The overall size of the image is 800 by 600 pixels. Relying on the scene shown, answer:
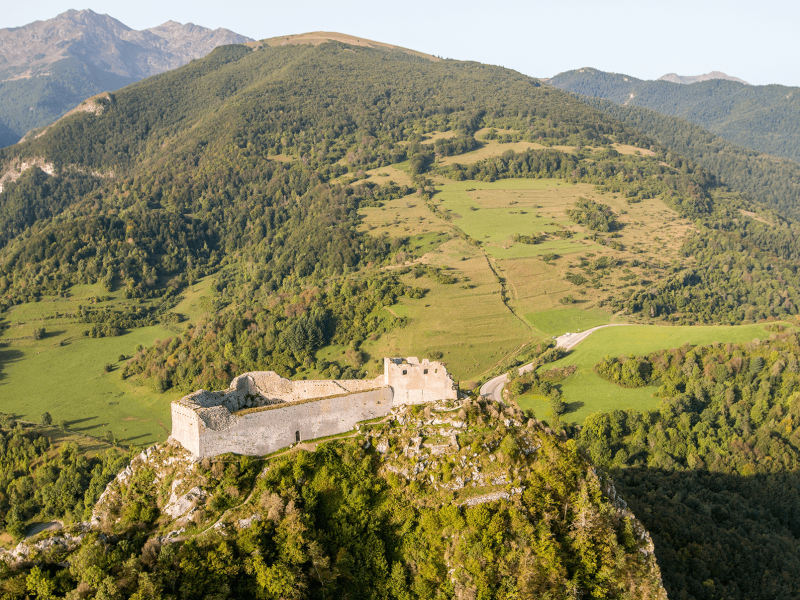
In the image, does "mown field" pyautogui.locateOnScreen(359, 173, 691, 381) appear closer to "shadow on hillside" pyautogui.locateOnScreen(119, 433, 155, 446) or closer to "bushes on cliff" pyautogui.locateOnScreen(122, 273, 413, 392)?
"bushes on cliff" pyautogui.locateOnScreen(122, 273, 413, 392)

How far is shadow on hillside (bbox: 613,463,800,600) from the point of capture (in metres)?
60.6

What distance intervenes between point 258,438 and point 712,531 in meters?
55.8

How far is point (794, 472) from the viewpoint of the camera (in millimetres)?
89562

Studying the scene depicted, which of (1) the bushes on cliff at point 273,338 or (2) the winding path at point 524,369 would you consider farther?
(1) the bushes on cliff at point 273,338

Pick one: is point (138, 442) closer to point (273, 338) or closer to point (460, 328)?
point (273, 338)

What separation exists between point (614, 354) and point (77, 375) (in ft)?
394

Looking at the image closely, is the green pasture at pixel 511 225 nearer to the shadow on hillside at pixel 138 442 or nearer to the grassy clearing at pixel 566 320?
the grassy clearing at pixel 566 320

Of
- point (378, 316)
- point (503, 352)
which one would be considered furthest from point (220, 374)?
point (503, 352)

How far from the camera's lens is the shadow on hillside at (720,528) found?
60.6 meters

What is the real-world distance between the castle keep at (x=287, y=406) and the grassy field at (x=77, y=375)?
63.9 meters

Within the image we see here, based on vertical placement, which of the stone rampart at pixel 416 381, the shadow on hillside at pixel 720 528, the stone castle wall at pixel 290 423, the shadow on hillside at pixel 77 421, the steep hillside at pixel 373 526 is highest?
the stone rampart at pixel 416 381

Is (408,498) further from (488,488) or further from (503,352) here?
(503,352)

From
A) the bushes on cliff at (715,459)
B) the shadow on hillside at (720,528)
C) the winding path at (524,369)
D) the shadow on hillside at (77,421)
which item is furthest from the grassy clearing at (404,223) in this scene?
the shadow on hillside at (720,528)

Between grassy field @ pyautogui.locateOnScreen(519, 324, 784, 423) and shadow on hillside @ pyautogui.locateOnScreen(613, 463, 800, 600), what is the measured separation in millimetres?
17310
